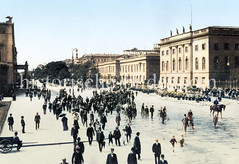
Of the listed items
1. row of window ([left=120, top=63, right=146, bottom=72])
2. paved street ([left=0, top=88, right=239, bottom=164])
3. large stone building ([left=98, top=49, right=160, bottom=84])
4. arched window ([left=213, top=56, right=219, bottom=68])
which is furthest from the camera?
row of window ([left=120, top=63, right=146, bottom=72])

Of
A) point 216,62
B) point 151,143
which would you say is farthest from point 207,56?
point 151,143

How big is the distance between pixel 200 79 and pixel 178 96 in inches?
703

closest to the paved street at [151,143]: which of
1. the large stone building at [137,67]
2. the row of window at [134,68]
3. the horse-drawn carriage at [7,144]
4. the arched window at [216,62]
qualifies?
the horse-drawn carriage at [7,144]

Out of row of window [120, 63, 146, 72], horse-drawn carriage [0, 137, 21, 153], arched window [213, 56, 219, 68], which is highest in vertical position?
row of window [120, 63, 146, 72]

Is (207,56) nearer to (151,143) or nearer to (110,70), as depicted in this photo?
(151,143)

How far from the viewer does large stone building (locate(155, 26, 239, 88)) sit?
59062mm

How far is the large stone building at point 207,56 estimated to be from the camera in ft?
194

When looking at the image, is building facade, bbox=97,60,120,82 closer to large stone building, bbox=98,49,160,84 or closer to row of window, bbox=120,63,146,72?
large stone building, bbox=98,49,160,84

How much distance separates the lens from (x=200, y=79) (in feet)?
203

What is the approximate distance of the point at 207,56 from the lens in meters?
59.6

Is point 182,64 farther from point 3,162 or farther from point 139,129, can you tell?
point 3,162

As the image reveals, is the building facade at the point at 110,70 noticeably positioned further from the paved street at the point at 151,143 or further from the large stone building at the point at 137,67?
the paved street at the point at 151,143

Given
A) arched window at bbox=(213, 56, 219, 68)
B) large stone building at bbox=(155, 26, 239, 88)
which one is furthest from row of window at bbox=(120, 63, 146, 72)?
arched window at bbox=(213, 56, 219, 68)

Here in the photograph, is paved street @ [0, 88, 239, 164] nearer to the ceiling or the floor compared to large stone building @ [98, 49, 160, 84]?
nearer to the floor
